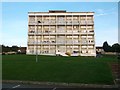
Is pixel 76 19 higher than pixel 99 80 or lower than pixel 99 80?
higher

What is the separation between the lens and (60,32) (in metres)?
87.6

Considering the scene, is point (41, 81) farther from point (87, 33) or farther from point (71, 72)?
point (87, 33)

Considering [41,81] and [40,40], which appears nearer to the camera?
[41,81]

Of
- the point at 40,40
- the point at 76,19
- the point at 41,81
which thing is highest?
the point at 76,19

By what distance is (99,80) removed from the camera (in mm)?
22266

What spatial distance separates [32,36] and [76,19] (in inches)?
564

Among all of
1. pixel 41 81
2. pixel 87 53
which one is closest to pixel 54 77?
pixel 41 81

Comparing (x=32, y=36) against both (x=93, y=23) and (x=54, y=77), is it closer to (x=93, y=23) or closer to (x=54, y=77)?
(x=93, y=23)

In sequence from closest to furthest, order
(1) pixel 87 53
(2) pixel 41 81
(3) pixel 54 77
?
(2) pixel 41 81
(3) pixel 54 77
(1) pixel 87 53

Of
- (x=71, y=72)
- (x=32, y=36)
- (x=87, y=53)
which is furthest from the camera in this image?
(x=32, y=36)

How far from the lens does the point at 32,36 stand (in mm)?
88125

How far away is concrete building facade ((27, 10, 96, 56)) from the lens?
85.6 meters

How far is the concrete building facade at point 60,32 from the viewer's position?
85.6m

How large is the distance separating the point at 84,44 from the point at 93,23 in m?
6.85
